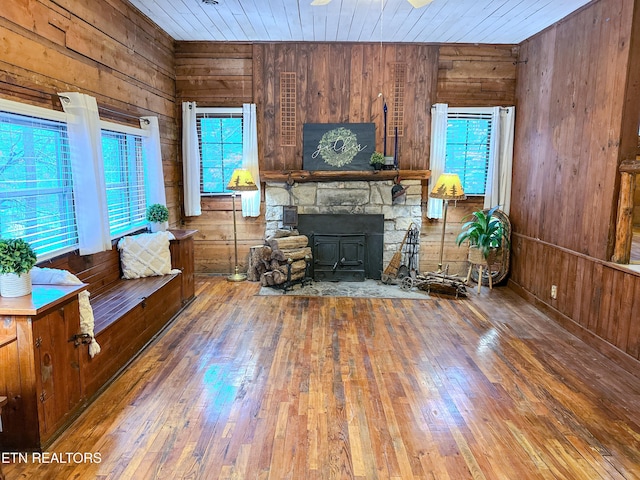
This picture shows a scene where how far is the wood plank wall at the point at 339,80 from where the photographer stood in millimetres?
5691

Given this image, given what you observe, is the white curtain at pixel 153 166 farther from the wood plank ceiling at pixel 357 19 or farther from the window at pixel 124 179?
the wood plank ceiling at pixel 357 19

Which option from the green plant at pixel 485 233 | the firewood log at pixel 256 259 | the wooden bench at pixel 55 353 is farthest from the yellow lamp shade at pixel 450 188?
the wooden bench at pixel 55 353

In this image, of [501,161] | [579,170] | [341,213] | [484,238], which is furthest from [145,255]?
[501,161]

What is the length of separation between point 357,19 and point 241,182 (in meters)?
2.30

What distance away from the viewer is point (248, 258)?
610 cm

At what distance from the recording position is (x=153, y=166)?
4.68 meters

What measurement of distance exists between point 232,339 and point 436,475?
2187 mm

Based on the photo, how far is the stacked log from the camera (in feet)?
17.5

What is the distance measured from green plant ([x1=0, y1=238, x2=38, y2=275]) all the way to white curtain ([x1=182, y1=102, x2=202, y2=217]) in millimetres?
3553

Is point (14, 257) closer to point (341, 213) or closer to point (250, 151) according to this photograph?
point (250, 151)

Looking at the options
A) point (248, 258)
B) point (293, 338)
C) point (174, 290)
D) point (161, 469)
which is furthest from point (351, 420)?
point (248, 258)

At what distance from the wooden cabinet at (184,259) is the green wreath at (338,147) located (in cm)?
209

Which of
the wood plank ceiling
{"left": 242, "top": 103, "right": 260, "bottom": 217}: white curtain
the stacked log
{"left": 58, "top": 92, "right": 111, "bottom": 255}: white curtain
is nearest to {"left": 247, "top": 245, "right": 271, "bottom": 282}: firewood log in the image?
the stacked log

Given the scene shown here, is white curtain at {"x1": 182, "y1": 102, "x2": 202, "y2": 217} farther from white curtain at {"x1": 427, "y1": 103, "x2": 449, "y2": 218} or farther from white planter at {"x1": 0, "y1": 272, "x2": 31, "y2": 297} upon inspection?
white planter at {"x1": 0, "y1": 272, "x2": 31, "y2": 297}
